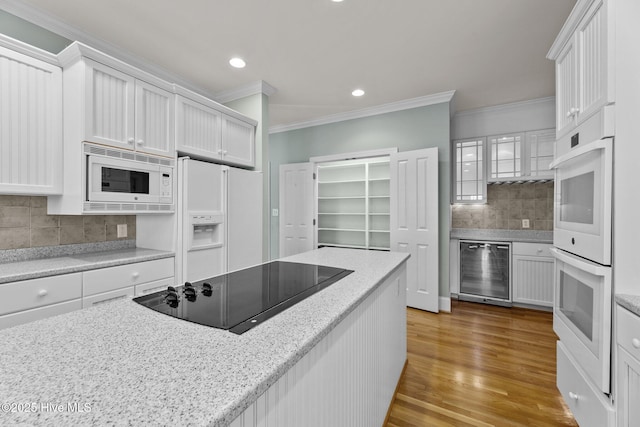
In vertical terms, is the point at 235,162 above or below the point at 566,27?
below

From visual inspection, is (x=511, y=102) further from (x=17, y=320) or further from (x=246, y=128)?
(x=17, y=320)

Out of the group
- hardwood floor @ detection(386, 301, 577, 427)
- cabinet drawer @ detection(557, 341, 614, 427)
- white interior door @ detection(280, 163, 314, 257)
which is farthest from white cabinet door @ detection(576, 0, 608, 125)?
white interior door @ detection(280, 163, 314, 257)

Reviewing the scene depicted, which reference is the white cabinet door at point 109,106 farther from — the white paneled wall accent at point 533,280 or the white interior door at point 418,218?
the white paneled wall accent at point 533,280

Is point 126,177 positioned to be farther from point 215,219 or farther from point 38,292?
point 38,292

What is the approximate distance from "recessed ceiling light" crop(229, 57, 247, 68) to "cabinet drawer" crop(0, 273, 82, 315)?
2.24m

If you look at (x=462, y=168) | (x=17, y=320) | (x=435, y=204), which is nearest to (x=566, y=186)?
(x=435, y=204)

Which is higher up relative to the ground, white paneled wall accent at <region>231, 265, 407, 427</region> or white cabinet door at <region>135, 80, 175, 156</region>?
white cabinet door at <region>135, 80, 175, 156</region>

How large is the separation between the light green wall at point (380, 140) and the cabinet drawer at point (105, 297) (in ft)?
9.09

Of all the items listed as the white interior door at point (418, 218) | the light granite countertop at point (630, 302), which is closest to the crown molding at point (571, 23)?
the light granite countertop at point (630, 302)

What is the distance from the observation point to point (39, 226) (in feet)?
7.09

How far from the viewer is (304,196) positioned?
4438mm

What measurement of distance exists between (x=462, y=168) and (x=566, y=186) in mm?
2305

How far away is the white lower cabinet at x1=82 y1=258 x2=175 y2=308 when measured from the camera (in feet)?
6.40

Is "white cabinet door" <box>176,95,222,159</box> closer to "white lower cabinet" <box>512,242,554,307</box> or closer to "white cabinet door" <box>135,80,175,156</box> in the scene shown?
"white cabinet door" <box>135,80,175,156</box>
